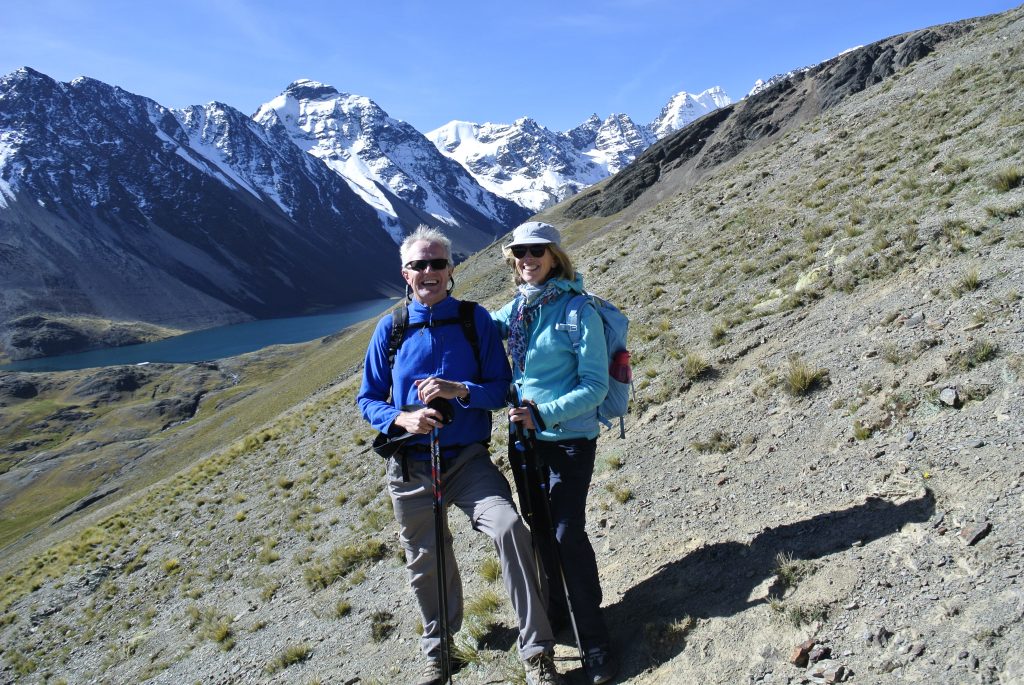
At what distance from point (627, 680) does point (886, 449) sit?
10.9 ft

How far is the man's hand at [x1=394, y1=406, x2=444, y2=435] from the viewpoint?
15.5 feet

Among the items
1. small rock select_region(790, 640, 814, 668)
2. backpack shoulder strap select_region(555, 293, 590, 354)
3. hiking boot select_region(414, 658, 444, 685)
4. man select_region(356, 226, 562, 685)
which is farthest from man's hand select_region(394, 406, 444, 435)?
small rock select_region(790, 640, 814, 668)

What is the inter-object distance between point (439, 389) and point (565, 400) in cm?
95

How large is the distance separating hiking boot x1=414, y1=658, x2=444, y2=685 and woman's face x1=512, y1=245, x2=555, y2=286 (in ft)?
10.6

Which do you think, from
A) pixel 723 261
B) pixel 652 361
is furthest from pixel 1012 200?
pixel 723 261

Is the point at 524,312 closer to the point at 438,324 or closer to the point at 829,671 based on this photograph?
the point at 438,324

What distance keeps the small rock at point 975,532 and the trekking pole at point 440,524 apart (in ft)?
12.2

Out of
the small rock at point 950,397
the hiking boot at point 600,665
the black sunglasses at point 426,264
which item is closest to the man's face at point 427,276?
the black sunglasses at point 426,264

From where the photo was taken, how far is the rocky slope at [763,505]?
431 cm

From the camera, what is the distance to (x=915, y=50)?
59.6 meters

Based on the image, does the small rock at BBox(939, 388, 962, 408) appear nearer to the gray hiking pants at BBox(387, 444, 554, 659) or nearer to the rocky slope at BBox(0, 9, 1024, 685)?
the rocky slope at BBox(0, 9, 1024, 685)

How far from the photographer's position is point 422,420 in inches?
187

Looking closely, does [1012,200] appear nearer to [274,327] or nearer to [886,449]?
[886,449]

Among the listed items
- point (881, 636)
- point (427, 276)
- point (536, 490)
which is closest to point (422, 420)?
point (536, 490)
